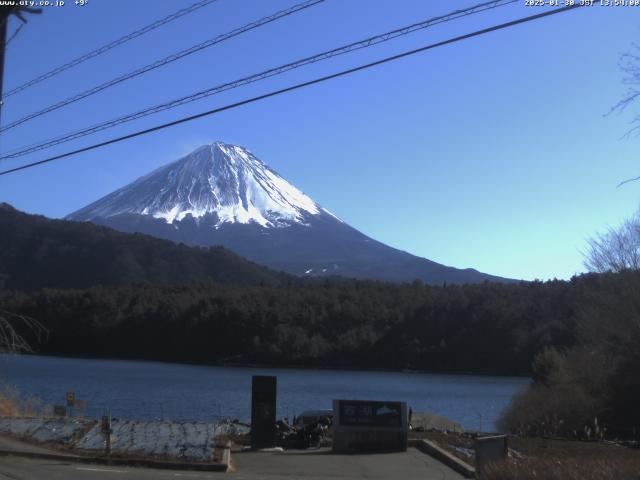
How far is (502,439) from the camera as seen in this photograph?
13.0 metres

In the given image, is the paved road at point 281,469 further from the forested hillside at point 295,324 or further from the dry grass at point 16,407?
the forested hillside at point 295,324

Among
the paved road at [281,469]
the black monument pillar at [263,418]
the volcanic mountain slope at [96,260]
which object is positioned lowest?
the paved road at [281,469]

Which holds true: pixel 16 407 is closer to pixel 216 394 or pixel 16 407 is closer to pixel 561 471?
pixel 561 471

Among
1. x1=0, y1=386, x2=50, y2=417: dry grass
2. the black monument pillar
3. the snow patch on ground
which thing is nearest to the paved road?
the black monument pillar

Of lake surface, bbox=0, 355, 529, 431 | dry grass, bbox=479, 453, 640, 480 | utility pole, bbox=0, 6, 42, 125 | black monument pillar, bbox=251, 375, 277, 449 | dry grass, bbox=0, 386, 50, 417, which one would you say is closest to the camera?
dry grass, bbox=479, 453, 640, 480

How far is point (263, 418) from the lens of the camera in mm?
18625

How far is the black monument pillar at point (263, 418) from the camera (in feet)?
61.0

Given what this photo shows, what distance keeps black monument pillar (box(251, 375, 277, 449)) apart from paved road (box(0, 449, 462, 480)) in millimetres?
600

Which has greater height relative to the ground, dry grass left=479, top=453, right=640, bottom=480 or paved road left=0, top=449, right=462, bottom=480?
dry grass left=479, top=453, right=640, bottom=480

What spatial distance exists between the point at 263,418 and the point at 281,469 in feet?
8.67

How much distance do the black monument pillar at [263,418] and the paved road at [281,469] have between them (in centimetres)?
60

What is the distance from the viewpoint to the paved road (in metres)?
14.4

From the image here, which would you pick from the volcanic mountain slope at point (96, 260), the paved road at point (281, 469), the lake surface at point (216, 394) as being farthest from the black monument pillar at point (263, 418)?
the volcanic mountain slope at point (96, 260)

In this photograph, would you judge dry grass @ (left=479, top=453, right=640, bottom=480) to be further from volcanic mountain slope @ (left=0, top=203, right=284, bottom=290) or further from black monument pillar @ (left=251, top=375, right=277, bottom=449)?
volcanic mountain slope @ (left=0, top=203, right=284, bottom=290)
